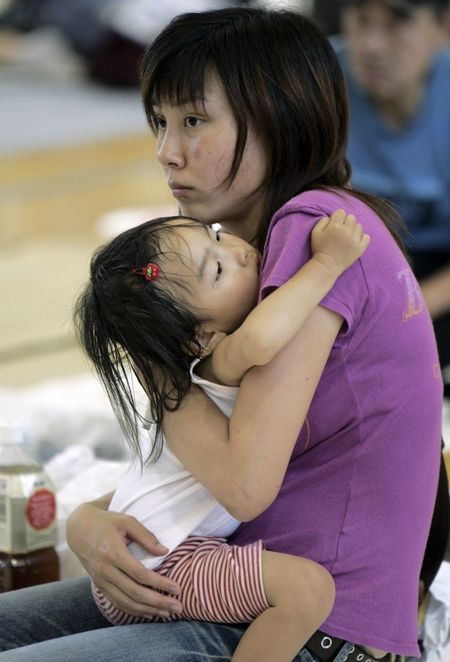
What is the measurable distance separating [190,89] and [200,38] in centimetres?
7

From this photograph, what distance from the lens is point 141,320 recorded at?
52.5 inches

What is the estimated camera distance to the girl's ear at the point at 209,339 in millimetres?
1361

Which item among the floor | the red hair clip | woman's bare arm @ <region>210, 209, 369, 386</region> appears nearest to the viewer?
woman's bare arm @ <region>210, 209, 369, 386</region>

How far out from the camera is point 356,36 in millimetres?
2926

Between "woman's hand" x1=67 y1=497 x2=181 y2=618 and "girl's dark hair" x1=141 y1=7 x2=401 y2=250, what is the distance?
38 centimetres

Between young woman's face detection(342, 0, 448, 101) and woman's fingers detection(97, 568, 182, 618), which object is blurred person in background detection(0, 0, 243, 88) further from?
woman's fingers detection(97, 568, 182, 618)

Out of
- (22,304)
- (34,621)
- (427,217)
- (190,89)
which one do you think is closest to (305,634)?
(34,621)

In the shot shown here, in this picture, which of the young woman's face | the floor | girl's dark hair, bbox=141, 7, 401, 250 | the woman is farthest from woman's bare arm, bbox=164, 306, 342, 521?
the floor

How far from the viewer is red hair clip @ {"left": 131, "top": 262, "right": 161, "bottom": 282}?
1.34 m

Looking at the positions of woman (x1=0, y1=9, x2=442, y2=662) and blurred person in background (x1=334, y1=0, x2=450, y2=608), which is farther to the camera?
blurred person in background (x1=334, y1=0, x2=450, y2=608)

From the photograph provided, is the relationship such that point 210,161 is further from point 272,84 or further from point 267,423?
point 267,423

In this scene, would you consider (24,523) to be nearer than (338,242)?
No

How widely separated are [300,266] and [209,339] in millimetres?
150

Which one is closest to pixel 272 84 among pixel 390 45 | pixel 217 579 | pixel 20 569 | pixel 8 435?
pixel 217 579
